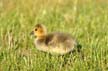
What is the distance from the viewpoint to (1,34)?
22.9 feet

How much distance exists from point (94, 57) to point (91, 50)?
0.24 metres

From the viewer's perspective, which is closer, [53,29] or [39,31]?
[39,31]

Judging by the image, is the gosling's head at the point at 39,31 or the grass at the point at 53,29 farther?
the gosling's head at the point at 39,31

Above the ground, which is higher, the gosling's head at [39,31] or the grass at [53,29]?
the gosling's head at [39,31]

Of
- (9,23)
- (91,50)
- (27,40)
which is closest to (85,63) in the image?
(91,50)

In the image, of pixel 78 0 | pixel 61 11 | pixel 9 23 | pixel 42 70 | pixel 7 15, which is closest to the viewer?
pixel 42 70

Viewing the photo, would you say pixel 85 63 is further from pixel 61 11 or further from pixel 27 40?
pixel 61 11

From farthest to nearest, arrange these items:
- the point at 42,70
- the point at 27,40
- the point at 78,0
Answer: the point at 78,0 < the point at 27,40 < the point at 42,70

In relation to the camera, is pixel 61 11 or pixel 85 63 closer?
pixel 85 63

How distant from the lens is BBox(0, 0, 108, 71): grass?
564cm

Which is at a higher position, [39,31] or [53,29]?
[39,31]

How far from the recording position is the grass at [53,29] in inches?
222

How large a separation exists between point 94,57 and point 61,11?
124 inches

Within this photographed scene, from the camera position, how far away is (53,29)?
770cm
